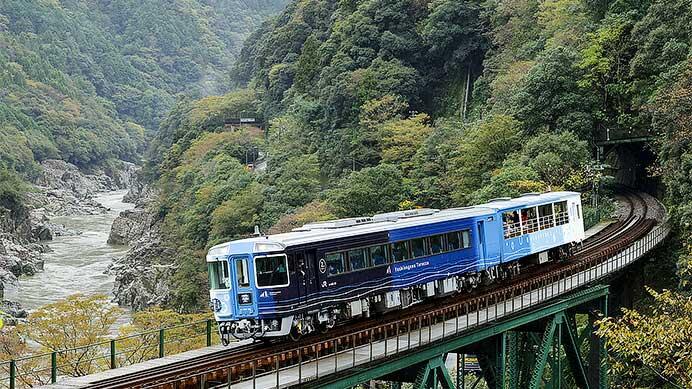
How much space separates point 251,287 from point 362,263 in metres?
4.06

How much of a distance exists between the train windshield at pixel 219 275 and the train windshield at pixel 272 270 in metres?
0.82

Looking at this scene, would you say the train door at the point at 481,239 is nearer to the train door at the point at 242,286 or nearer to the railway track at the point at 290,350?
the railway track at the point at 290,350

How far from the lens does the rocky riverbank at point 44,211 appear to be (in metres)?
76.9

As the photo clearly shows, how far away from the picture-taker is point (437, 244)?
91.7ft

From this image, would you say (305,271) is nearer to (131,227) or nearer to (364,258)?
(364,258)

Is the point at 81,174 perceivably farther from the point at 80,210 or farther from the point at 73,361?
the point at 73,361

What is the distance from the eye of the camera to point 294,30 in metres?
103

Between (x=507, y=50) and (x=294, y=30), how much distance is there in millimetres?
37665

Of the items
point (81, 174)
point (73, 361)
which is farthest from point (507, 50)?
point (81, 174)

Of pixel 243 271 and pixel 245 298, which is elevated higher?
pixel 243 271

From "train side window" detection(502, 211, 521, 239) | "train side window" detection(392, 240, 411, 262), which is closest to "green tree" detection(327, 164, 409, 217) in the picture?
"train side window" detection(502, 211, 521, 239)

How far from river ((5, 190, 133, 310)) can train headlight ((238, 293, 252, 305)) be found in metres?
43.3

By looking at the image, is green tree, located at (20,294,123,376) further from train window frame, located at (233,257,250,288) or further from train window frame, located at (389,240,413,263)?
train window frame, located at (233,257,250,288)

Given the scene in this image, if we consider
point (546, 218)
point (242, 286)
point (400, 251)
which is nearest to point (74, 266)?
point (546, 218)
